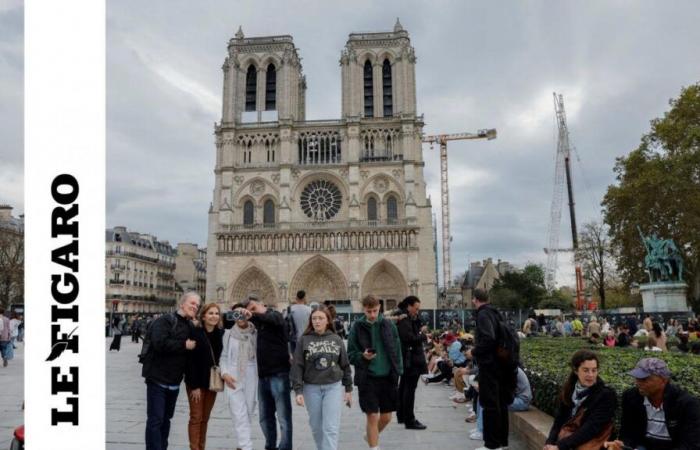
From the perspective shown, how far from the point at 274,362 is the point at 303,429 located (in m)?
1.92

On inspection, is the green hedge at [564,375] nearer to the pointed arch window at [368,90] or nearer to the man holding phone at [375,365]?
the man holding phone at [375,365]

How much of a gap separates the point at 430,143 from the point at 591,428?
67.8 meters

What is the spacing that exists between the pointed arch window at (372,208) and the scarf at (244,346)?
37.4 metres

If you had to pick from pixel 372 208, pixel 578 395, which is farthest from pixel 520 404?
pixel 372 208

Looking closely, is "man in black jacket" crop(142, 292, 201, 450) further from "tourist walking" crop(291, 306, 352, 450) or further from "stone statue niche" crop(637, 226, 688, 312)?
"stone statue niche" crop(637, 226, 688, 312)

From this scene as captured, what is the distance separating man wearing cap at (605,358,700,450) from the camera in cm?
359

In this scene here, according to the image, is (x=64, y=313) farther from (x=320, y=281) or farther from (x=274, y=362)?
Result: (x=320, y=281)

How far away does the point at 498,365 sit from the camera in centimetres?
548

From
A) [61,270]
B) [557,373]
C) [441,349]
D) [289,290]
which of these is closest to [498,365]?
[557,373]

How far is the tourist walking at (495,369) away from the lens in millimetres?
5344

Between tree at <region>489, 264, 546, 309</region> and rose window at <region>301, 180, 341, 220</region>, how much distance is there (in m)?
15.0

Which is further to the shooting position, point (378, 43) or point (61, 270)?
point (378, 43)

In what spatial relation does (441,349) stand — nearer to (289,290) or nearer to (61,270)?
(61,270)

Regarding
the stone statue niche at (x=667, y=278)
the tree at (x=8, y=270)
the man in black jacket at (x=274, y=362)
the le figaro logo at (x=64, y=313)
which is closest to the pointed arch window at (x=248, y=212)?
the tree at (x=8, y=270)
